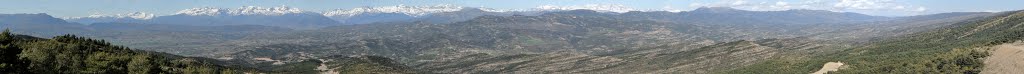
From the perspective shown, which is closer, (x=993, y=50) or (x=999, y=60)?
(x=999, y=60)

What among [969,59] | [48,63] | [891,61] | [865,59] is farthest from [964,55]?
[48,63]

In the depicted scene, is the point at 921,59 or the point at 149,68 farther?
the point at 921,59

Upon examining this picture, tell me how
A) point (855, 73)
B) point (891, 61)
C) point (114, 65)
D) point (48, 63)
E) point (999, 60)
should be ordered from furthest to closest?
point (891, 61) → point (855, 73) → point (999, 60) → point (114, 65) → point (48, 63)

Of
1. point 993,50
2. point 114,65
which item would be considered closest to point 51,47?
point 114,65

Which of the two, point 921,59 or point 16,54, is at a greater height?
point 16,54

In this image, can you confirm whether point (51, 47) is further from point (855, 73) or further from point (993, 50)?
point (993, 50)

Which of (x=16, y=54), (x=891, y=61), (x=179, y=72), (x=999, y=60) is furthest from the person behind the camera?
(x=891, y=61)

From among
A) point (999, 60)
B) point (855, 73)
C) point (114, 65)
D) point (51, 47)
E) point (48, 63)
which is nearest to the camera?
point (48, 63)

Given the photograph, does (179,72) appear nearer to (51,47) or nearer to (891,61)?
(51,47)

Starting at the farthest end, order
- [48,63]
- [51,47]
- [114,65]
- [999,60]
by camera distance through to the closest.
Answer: [999,60]
[51,47]
[114,65]
[48,63]
